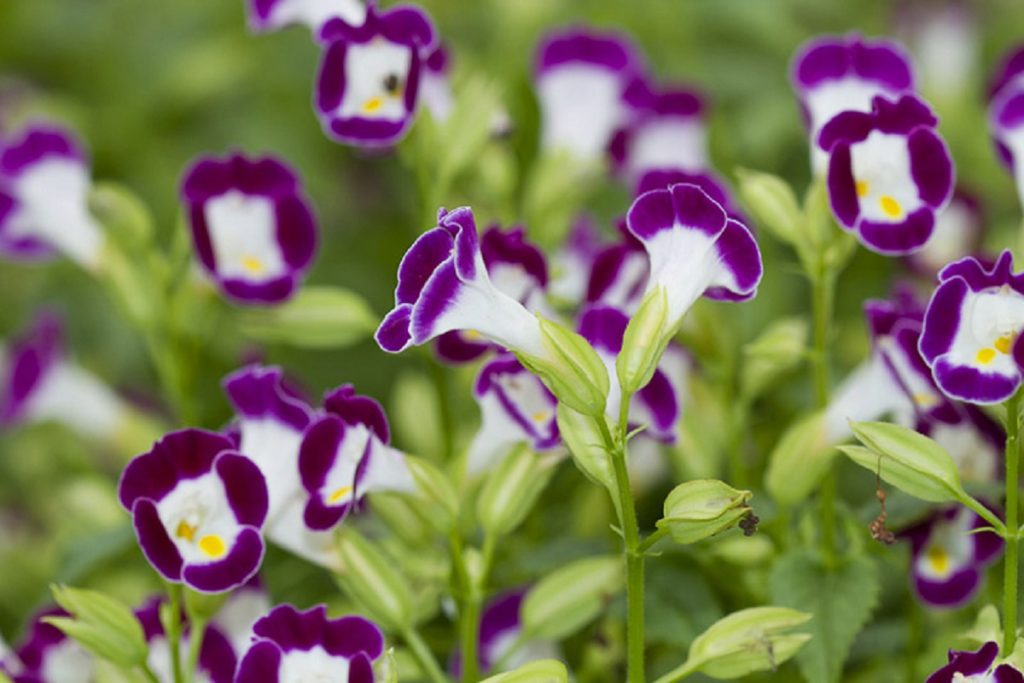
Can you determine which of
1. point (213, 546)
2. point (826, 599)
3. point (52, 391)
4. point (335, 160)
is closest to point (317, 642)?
point (213, 546)

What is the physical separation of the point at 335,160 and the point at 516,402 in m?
1.36

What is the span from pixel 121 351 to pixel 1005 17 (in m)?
1.27

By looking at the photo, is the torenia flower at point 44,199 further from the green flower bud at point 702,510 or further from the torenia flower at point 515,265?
the green flower bud at point 702,510

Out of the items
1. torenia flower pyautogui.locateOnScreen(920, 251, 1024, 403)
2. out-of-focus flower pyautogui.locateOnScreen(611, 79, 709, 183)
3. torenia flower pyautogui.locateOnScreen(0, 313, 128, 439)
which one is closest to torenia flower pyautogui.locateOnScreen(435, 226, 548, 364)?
torenia flower pyautogui.locateOnScreen(920, 251, 1024, 403)

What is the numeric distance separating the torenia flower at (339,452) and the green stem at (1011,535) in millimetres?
335

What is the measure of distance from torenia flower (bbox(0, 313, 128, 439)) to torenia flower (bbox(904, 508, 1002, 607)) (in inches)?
28.1

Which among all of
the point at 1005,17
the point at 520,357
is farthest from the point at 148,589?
the point at 1005,17

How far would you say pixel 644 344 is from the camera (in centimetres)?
83

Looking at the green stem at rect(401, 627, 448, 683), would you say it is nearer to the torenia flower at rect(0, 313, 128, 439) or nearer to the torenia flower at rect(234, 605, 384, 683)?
the torenia flower at rect(234, 605, 384, 683)

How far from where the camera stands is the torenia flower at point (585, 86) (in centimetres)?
139

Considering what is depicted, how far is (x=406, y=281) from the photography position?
2.70ft

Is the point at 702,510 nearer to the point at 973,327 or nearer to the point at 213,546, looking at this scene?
the point at 973,327

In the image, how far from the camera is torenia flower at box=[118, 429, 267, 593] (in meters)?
0.89

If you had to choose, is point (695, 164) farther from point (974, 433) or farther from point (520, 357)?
point (520, 357)
